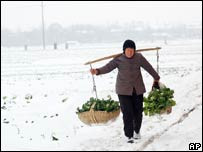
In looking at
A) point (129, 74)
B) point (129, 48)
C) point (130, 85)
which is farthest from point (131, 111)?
point (129, 48)

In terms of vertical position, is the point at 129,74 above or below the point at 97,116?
above

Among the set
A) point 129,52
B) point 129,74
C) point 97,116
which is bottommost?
point 97,116

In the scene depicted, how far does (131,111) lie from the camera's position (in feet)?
28.3

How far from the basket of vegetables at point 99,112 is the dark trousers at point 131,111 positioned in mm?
476

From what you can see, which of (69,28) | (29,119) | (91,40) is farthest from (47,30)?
(29,119)

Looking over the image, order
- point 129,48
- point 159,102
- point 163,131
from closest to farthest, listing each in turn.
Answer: point 129,48 → point 159,102 → point 163,131

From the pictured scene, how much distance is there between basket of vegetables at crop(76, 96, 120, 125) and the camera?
9039mm

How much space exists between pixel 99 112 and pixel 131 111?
0.73m

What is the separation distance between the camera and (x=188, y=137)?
344 inches

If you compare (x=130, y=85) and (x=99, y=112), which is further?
(x=99, y=112)

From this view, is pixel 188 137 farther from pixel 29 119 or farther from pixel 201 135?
pixel 29 119

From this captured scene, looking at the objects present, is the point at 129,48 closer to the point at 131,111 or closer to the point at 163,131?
the point at 131,111

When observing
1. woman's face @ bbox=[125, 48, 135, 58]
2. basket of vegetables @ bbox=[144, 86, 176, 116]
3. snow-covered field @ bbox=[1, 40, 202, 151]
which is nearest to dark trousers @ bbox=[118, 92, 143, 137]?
snow-covered field @ bbox=[1, 40, 202, 151]

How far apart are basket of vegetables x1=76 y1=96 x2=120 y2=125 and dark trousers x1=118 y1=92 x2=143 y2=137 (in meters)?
0.48
